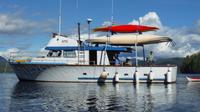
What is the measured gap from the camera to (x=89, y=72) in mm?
50031

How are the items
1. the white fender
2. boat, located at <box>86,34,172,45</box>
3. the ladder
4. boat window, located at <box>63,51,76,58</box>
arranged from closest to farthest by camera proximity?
the white fender → the ladder → boat window, located at <box>63,51,76,58</box> → boat, located at <box>86,34,172,45</box>

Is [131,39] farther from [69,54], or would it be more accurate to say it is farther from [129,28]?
[69,54]

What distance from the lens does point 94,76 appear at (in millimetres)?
50250

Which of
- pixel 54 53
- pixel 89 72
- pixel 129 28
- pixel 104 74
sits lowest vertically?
pixel 104 74

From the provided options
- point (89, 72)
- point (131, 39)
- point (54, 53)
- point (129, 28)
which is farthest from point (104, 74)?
point (129, 28)

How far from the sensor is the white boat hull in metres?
49.7

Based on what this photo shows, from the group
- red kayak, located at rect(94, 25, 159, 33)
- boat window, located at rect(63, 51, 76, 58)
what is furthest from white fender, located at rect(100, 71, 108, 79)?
red kayak, located at rect(94, 25, 159, 33)

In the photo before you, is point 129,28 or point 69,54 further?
point 129,28

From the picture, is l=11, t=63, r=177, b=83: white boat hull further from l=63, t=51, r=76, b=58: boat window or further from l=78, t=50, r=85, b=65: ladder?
l=63, t=51, r=76, b=58: boat window

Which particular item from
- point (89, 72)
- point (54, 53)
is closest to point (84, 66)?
point (89, 72)

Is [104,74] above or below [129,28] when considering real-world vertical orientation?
below

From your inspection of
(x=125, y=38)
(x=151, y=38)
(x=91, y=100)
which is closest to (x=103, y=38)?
(x=125, y=38)

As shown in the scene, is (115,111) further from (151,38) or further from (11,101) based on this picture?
(151,38)

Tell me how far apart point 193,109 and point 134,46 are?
29983mm
